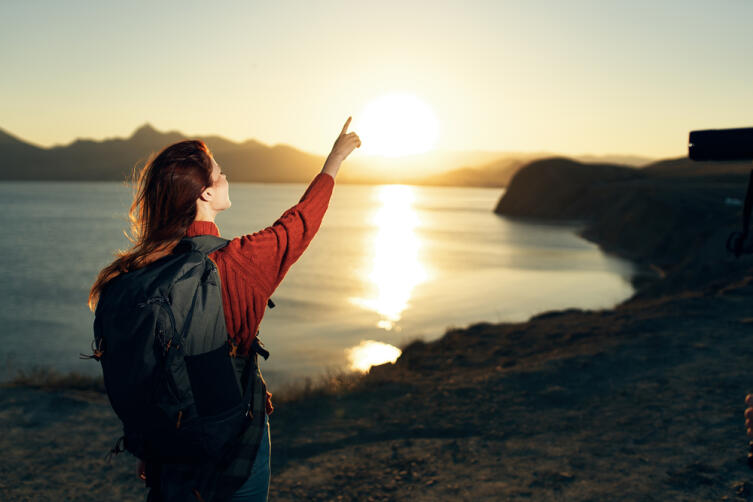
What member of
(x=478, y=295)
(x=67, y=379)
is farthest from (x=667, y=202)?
(x=67, y=379)

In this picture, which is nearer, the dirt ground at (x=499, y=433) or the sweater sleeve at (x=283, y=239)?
the sweater sleeve at (x=283, y=239)

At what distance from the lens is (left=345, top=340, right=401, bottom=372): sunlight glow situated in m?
15.1

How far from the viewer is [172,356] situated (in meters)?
1.80

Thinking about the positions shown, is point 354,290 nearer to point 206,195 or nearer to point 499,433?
point 499,433

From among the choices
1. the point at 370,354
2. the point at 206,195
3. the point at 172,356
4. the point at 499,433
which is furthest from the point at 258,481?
the point at 370,354

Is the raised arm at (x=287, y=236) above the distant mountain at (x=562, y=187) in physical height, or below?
below

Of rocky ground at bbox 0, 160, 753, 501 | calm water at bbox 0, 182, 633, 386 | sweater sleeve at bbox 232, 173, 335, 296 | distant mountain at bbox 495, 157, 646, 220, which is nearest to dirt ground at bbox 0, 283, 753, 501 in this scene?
rocky ground at bbox 0, 160, 753, 501

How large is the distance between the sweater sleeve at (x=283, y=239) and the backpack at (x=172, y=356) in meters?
0.13

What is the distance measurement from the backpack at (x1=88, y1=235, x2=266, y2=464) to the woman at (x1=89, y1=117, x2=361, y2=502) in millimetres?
69

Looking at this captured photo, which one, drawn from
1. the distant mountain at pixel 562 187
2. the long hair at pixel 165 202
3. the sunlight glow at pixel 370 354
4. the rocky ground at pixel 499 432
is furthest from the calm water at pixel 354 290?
the distant mountain at pixel 562 187

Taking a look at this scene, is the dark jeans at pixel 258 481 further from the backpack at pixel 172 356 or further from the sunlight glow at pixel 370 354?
the sunlight glow at pixel 370 354

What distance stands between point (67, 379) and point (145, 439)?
27.8 feet

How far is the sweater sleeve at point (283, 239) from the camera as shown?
6.44ft

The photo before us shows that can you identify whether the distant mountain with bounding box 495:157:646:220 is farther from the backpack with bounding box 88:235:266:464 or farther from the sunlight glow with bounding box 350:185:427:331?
the backpack with bounding box 88:235:266:464
